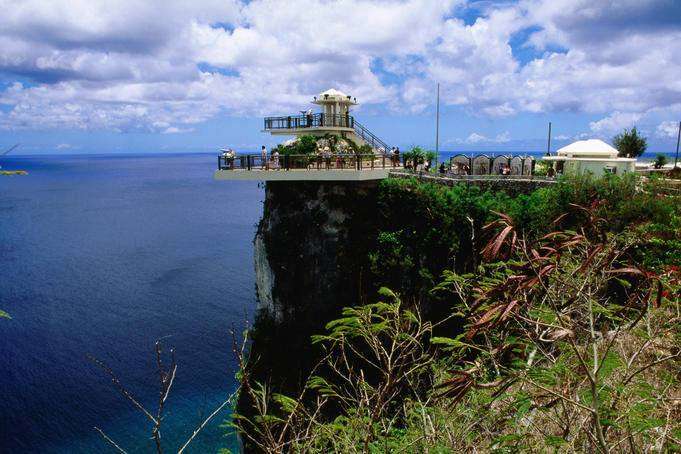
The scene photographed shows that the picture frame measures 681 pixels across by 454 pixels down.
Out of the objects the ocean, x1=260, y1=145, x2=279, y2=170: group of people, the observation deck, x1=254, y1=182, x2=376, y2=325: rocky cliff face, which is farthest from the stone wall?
the ocean

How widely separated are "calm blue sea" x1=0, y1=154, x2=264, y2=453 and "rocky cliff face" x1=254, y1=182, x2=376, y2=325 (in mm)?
7396

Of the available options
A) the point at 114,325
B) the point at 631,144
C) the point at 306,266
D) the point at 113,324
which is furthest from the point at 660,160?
the point at 113,324

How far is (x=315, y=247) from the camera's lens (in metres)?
22.6

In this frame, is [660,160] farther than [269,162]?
Yes

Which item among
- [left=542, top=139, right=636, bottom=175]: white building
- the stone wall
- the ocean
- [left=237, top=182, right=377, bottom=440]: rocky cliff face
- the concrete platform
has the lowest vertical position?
the ocean

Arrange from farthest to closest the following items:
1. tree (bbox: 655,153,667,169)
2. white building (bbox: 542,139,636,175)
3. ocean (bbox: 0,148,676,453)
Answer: tree (bbox: 655,153,667,169) → ocean (bbox: 0,148,676,453) → white building (bbox: 542,139,636,175)

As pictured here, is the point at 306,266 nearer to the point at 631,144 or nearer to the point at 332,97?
the point at 332,97

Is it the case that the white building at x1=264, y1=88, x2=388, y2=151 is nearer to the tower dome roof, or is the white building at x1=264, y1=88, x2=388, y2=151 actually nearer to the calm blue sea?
the tower dome roof

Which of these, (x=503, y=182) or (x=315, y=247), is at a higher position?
(x=503, y=182)

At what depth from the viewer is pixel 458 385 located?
4.14 metres

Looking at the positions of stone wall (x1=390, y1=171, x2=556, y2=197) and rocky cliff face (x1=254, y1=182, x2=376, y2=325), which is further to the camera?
rocky cliff face (x1=254, y1=182, x2=376, y2=325)

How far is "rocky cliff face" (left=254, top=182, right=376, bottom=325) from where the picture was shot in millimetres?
22375

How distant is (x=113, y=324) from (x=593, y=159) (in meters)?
33.6

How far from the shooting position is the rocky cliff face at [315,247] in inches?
881
